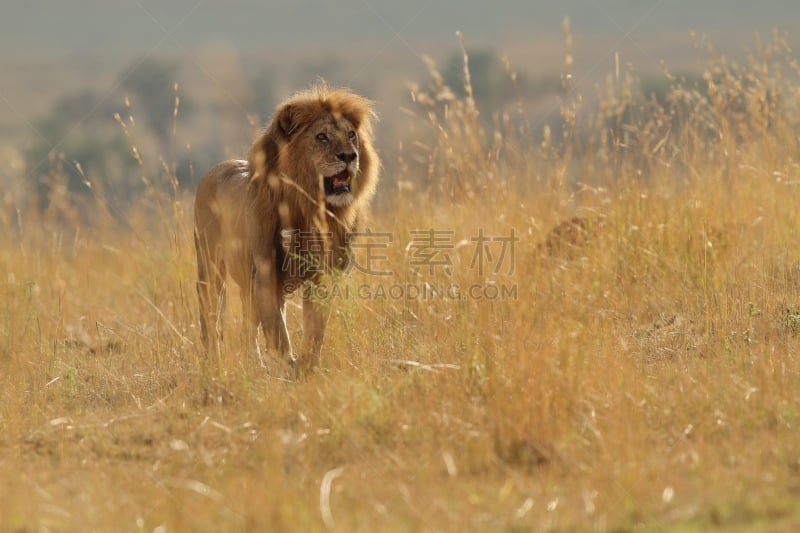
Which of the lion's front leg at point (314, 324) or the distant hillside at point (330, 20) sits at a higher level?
the distant hillside at point (330, 20)

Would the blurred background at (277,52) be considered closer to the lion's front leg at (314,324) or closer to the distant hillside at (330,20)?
the distant hillside at (330,20)

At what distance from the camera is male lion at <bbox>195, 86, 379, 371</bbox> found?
5.94 metres

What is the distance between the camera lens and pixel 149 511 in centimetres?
376

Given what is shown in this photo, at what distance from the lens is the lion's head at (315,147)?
19.5 ft

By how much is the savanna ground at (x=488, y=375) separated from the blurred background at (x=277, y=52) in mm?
28551

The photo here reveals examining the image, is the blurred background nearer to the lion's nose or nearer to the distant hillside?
the distant hillside

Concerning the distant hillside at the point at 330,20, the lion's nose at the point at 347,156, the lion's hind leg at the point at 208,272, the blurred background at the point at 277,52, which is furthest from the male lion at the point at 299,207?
the distant hillside at the point at 330,20

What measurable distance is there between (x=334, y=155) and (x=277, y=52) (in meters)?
92.4

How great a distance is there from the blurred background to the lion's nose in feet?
98.5

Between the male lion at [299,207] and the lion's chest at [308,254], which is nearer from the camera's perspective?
the male lion at [299,207]

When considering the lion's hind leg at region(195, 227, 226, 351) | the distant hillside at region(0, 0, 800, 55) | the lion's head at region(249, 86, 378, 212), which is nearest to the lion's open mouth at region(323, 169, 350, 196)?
the lion's head at region(249, 86, 378, 212)

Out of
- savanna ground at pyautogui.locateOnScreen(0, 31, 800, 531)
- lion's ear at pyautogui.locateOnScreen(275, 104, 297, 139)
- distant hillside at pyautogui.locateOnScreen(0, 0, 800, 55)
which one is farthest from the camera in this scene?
distant hillside at pyautogui.locateOnScreen(0, 0, 800, 55)

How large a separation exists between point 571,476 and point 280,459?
1130mm

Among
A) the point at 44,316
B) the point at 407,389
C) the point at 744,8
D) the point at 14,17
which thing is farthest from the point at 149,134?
the point at 14,17
